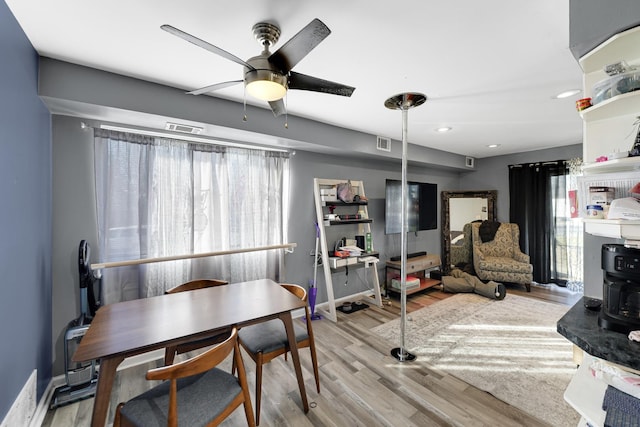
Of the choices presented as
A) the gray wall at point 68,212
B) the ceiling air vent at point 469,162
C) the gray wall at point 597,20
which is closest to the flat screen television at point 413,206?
the ceiling air vent at point 469,162

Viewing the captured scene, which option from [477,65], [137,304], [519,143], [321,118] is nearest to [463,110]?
[477,65]

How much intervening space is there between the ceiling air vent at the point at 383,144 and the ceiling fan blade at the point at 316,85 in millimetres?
2140

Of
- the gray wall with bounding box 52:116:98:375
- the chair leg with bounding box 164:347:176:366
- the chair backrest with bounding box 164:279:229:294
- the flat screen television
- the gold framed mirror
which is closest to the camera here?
the chair leg with bounding box 164:347:176:366

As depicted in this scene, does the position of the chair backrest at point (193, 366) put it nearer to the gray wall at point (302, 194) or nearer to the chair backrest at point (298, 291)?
the chair backrest at point (298, 291)

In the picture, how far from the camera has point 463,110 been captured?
2744 mm

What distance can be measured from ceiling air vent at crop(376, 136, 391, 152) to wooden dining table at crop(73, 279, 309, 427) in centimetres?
245

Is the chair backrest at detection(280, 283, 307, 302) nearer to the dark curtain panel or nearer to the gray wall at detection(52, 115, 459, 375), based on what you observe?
the gray wall at detection(52, 115, 459, 375)

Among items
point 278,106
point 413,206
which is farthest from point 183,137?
point 413,206

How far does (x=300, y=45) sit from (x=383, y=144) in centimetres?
270

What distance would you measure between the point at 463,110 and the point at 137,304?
3.33 m

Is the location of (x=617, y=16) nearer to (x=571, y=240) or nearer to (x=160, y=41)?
(x=160, y=41)

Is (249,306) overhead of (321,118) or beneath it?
beneath

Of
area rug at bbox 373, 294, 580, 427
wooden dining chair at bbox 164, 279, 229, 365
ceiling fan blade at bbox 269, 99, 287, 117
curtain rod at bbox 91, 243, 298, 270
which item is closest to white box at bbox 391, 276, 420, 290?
area rug at bbox 373, 294, 580, 427

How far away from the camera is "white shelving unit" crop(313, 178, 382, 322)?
10.8ft
